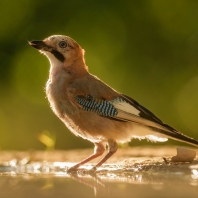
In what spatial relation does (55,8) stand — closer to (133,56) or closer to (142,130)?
(133,56)

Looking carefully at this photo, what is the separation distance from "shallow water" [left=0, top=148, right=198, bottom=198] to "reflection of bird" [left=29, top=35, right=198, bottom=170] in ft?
1.12

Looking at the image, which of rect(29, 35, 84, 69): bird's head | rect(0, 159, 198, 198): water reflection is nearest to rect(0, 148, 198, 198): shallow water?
rect(0, 159, 198, 198): water reflection

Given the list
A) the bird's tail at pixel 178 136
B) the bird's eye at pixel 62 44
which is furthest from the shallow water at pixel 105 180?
the bird's eye at pixel 62 44

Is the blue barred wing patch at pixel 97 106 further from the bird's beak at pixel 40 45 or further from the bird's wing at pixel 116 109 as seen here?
the bird's beak at pixel 40 45

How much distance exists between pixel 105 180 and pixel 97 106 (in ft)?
6.16

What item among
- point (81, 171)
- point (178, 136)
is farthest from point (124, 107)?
point (81, 171)

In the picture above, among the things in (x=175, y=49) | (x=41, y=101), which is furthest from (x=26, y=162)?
(x=175, y=49)

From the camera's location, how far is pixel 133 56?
15.4 m

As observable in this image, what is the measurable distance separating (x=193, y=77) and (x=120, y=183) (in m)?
9.63

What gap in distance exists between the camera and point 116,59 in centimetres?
1546

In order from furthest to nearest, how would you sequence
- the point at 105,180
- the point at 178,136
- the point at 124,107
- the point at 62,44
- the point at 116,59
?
the point at 116,59 < the point at 62,44 < the point at 124,107 < the point at 178,136 < the point at 105,180

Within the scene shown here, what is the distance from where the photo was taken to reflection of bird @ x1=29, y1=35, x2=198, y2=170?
25.3 feet

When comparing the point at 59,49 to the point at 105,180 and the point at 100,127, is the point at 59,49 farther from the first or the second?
the point at 105,180

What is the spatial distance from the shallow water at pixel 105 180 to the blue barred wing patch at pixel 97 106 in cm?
56
